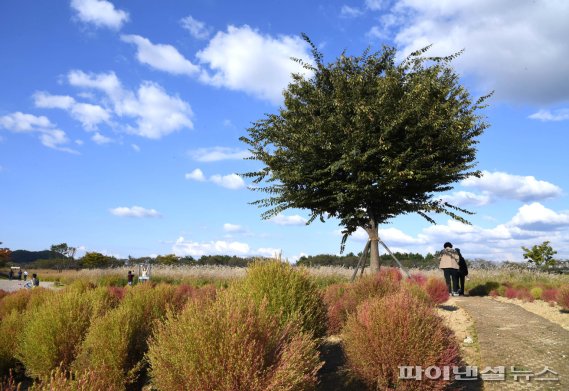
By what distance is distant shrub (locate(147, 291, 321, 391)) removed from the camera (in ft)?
14.2

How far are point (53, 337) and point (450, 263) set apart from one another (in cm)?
1398

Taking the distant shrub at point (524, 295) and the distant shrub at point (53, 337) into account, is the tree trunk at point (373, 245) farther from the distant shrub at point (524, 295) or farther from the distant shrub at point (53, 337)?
the distant shrub at point (53, 337)

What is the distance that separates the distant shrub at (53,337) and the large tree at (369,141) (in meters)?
8.48

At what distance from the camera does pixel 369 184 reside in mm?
14883

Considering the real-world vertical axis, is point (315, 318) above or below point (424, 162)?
below

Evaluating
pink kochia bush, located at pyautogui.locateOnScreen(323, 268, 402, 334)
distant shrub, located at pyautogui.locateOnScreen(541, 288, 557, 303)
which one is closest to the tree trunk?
pink kochia bush, located at pyautogui.locateOnScreen(323, 268, 402, 334)

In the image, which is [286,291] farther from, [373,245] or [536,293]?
[536,293]

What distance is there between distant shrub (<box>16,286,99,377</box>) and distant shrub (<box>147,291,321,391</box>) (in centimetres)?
438

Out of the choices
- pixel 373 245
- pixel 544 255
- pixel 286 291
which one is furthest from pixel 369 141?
pixel 544 255

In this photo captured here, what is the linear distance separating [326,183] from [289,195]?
1489 millimetres

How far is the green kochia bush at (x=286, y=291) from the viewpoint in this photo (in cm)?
719

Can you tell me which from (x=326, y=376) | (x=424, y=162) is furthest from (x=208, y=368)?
(x=424, y=162)

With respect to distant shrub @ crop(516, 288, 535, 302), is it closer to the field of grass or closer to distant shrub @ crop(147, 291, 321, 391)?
the field of grass

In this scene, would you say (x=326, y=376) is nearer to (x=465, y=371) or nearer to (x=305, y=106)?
(x=465, y=371)
